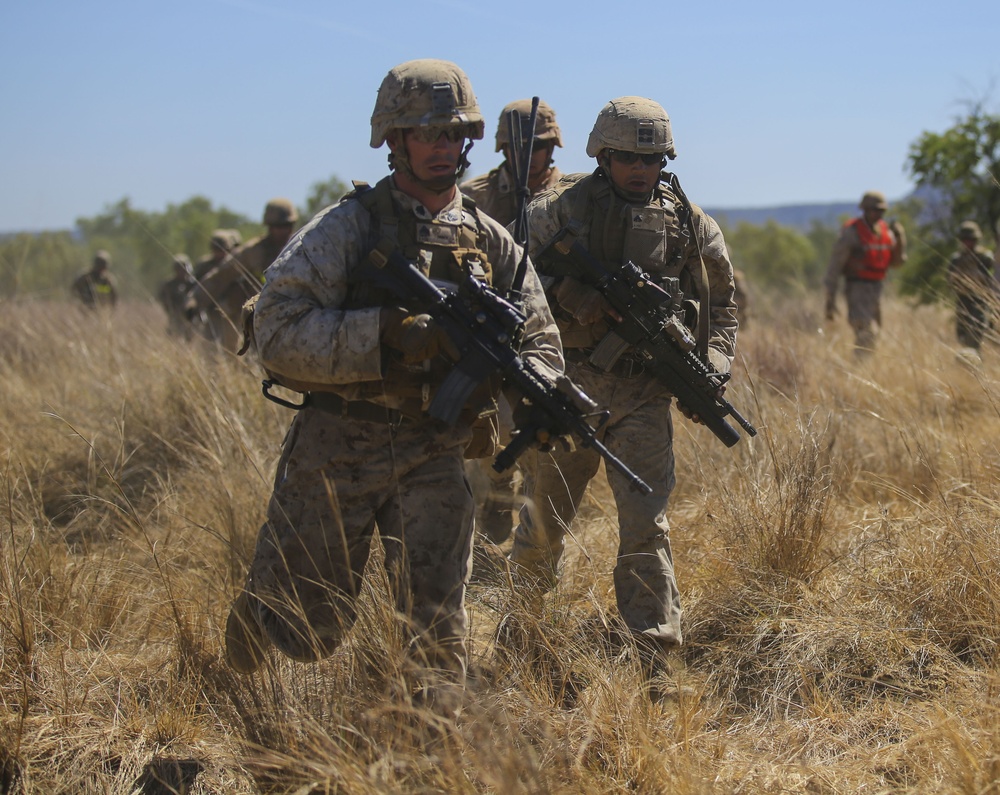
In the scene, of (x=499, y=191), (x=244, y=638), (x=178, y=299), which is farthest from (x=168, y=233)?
(x=244, y=638)

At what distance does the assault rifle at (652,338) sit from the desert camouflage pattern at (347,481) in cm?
68

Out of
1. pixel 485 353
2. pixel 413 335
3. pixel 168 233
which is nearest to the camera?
pixel 413 335

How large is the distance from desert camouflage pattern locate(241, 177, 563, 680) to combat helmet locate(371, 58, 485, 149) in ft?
0.76

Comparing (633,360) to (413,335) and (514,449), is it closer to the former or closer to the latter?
(514,449)

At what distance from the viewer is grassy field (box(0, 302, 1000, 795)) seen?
2857 mm

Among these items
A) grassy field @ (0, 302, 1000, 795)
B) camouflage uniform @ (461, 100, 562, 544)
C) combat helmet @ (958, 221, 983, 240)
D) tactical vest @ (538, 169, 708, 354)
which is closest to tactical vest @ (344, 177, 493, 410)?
grassy field @ (0, 302, 1000, 795)

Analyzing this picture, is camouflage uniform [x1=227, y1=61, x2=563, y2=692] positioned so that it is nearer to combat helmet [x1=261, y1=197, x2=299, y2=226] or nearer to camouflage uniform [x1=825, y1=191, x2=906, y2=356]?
combat helmet [x1=261, y1=197, x2=299, y2=226]

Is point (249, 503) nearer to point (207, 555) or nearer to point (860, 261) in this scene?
point (207, 555)

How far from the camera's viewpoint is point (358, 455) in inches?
127

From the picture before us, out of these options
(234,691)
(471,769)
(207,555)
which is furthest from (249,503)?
(471,769)

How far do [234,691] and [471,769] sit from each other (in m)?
0.90

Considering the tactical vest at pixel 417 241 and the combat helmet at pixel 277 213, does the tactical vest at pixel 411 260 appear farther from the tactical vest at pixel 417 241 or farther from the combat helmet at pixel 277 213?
the combat helmet at pixel 277 213

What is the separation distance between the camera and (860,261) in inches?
463

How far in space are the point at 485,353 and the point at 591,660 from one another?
1.03 metres
